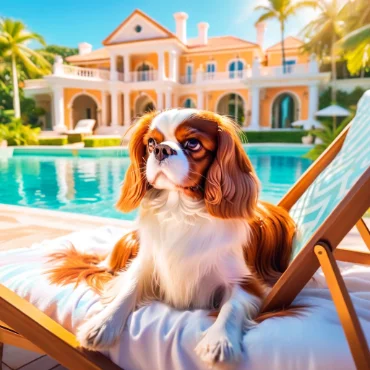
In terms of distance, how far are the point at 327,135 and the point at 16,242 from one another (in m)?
9.34

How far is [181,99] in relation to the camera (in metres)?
25.8

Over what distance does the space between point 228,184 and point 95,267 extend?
874mm

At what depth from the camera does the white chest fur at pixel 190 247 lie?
136 cm

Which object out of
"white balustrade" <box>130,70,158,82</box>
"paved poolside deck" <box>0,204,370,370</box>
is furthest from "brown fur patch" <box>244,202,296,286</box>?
"white balustrade" <box>130,70,158,82</box>

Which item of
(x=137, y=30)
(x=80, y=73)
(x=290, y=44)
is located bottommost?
(x=80, y=73)

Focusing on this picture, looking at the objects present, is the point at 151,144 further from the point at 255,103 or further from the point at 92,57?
the point at 92,57

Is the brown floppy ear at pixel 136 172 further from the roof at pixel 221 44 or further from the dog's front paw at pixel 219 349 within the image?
the roof at pixel 221 44

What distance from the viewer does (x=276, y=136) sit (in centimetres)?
2006

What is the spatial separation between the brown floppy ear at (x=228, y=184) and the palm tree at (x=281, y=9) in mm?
23879

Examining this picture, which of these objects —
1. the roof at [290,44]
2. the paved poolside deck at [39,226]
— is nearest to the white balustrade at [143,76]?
the roof at [290,44]

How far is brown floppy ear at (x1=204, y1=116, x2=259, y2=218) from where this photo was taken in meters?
1.31

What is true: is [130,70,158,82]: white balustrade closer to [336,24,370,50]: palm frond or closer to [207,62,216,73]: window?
[207,62,216,73]: window

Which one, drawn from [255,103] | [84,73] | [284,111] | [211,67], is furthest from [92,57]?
[284,111]

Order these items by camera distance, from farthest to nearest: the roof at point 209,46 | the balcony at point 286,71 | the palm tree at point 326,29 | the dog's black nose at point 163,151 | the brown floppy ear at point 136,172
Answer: the roof at point 209,46, the balcony at point 286,71, the palm tree at point 326,29, the brown floppy ear at point 136,172, the dog's black nose at point 163,151
